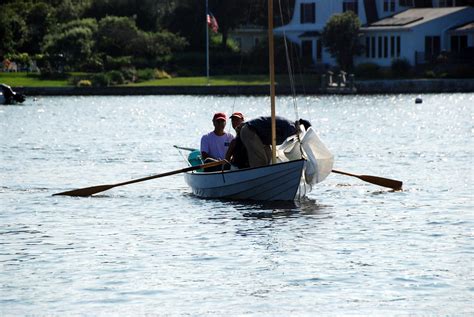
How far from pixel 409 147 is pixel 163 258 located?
102 feet

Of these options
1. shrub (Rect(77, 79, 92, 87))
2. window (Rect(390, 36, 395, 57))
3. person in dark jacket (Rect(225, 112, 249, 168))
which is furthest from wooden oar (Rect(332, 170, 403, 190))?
shrub (Rect(77, 79, 92, 87))

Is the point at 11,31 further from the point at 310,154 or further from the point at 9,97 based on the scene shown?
the point at 310,154

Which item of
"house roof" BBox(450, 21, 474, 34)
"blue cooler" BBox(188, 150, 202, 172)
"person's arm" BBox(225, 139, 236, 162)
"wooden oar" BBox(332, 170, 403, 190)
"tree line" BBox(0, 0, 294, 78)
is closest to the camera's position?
"person's arm" BBox(225, 139, 236, 162)

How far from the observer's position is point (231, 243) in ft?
79.9

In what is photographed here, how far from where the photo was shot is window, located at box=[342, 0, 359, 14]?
11488 cm

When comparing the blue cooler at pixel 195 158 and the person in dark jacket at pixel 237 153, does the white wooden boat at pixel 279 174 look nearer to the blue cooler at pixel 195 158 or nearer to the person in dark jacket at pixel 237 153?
the person in dark jacket at pixel 237 153

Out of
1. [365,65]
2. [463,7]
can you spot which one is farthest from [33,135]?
[463,7]

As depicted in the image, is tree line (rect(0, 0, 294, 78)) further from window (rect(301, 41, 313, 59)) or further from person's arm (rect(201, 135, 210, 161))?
person's arm (rect(201, 135, 210, 161))

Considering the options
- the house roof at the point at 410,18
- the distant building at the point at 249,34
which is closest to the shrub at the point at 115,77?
the distant building at the point at 249,34

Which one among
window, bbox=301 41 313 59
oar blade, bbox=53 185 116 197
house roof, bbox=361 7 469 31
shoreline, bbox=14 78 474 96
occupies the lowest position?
shoreline, bbox=14 78 474 96

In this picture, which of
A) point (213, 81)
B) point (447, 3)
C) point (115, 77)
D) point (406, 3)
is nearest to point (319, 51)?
point (406, 3)

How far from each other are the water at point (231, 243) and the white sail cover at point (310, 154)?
782 millimetres

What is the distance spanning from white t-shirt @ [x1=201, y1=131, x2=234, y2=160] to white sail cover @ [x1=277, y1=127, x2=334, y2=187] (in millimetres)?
1239

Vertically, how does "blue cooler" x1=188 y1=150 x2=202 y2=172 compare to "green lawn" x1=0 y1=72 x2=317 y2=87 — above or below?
above
